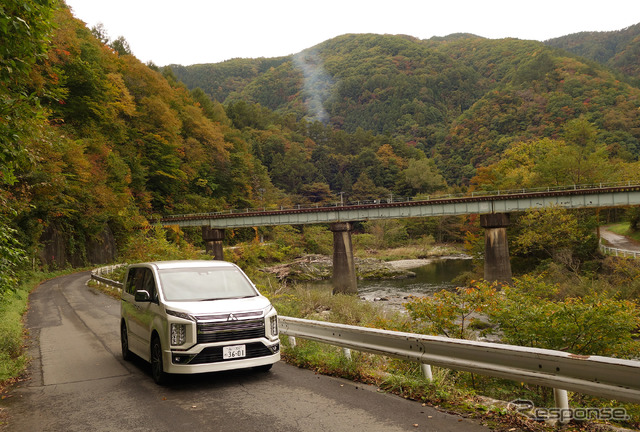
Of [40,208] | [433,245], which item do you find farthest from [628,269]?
[433,245]

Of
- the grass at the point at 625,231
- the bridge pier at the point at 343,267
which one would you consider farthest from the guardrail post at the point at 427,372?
the grass at the point at 625,231

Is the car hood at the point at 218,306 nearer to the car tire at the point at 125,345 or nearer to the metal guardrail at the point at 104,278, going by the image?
the car tire at the point at 125,345

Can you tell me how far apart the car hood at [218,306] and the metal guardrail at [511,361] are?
1.61m

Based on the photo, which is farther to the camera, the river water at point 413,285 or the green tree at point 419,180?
the green tree at point 419,180

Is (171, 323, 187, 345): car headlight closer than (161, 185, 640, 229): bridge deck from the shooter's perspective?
Yes

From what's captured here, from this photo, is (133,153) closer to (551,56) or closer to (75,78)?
(75,78)

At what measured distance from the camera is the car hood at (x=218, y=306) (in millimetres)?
7496

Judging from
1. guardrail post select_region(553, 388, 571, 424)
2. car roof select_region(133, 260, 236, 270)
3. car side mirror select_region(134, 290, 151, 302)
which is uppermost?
car roof select_region(133, 260, 236, 270)

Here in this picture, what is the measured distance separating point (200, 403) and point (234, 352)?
94 centimetres

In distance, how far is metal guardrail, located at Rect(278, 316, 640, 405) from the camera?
4.54 meters

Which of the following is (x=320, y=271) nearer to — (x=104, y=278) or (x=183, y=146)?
(x=183, y=146)

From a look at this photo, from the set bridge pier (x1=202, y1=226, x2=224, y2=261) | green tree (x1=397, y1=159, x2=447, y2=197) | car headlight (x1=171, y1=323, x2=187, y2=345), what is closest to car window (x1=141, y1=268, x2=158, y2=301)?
car headlight (x1=171, y1=323, x2=187, y2=345)

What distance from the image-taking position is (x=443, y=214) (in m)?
48.6

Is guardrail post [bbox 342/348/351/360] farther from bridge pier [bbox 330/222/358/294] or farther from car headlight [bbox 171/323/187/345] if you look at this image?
bridge pier [bbox 330/222/358/294]
